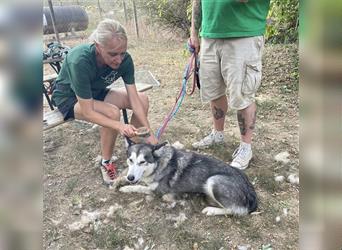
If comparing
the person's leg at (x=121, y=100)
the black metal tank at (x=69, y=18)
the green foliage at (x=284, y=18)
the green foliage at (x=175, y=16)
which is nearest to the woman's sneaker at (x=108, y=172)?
the person's leg at (x=121, y=100)

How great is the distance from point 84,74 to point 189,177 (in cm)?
123

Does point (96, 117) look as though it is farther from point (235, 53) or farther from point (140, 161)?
point (235, 53)

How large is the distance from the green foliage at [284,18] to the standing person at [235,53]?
1.76m

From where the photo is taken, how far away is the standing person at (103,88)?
107 inches

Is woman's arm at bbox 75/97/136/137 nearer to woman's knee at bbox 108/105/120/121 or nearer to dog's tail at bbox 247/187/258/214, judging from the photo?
woman's knee at bbox 108/105/120/121

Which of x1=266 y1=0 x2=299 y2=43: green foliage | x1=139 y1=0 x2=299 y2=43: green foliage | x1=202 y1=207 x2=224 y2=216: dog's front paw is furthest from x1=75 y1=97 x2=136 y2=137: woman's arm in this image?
x1=139 y1=0 x2=299 y2=43: green foliage

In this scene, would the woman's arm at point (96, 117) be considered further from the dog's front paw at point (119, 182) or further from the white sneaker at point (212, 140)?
the white sneaker at point (212, 140)

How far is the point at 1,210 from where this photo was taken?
1.58ft

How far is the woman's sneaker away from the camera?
3.20 meters

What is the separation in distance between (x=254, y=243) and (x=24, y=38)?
7.83 feet

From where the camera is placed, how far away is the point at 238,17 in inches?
114

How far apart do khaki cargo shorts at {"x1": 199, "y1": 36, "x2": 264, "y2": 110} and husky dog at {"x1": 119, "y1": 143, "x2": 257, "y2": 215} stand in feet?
2.16

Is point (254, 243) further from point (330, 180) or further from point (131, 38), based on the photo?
point (131, 38)

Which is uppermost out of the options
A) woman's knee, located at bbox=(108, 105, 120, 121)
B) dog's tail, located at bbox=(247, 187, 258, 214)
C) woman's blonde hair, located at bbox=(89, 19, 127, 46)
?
woman's blonde hair, located at bbox=(89, 19, 127, 46)
